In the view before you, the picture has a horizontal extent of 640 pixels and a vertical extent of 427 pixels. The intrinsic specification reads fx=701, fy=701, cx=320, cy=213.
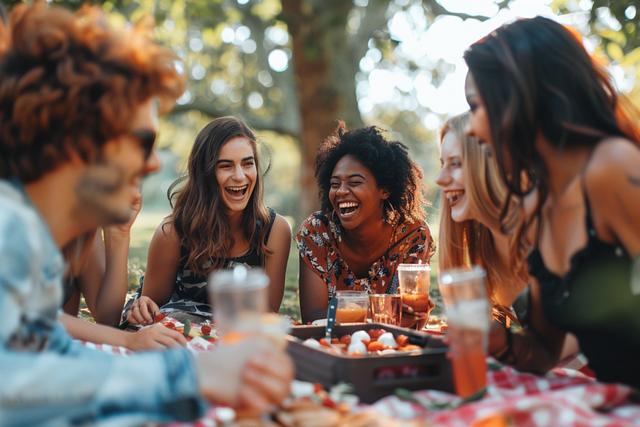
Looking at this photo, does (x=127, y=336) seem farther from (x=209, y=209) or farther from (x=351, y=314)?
(x=209, y=209)

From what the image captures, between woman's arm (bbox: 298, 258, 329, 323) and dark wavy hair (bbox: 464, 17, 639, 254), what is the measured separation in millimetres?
2393

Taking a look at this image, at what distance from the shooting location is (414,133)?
31.0 m

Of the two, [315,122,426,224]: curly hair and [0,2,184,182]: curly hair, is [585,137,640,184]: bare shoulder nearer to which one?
[0,2,184,182]: curly hair

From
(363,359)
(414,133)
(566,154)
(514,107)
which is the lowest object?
(363,359)

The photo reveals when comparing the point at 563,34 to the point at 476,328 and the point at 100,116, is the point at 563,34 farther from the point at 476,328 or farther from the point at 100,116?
the point at 100,116

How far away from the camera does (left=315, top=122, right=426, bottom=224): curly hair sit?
5.07 metres

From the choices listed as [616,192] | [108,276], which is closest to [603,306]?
[616,192]

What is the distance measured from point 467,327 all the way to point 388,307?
135cm

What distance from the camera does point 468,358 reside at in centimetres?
225

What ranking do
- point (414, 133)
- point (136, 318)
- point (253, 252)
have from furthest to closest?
point (414, 133) → point (253, 252) → point (136, 318)

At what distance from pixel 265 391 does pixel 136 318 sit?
2.41 m

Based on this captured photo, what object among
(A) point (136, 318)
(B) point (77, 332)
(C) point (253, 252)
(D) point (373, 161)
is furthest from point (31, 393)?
(D) point (373, 161)

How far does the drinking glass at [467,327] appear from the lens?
2.18 metres

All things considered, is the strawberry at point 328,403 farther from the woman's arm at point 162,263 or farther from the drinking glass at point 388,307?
the woman's arm at point 162,263
